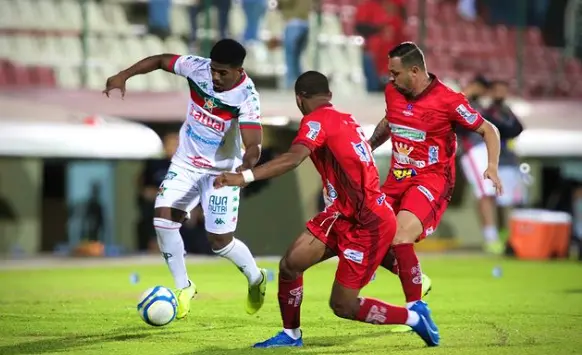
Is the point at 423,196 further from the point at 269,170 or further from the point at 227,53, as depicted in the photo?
the point at 269,170

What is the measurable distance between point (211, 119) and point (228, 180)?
8.91 ft

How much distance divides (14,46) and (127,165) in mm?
2574

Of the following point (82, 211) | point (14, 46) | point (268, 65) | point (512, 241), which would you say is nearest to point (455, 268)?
point (512, 241)

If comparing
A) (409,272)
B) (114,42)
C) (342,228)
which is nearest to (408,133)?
(409,272)

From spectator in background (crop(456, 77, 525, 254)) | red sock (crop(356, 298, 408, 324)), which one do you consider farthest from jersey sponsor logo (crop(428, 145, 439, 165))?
spectator in background (crop(456, 77, 525, 254))

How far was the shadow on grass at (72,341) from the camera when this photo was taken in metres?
8.26

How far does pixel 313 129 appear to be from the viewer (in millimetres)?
7898

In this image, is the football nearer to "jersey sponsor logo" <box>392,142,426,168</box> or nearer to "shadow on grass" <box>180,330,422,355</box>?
"shadow on grass" <box>180,330,422,355</box>

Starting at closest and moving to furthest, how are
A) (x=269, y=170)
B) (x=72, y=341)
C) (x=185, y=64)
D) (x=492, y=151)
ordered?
(x=269, y=170)
(x=72, y=341)
(x=492, y=151)
(x=185, y=64)

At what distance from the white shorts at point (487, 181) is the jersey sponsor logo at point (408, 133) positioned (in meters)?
7.23

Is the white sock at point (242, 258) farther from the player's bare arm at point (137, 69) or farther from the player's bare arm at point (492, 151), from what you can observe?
the player's bare arm at point (492, 151)

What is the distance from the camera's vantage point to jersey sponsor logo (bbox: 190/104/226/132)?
32.7 feet

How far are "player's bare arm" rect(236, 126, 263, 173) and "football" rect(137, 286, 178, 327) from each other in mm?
1060

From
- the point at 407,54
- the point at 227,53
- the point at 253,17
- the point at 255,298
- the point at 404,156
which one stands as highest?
the point at 407,54
